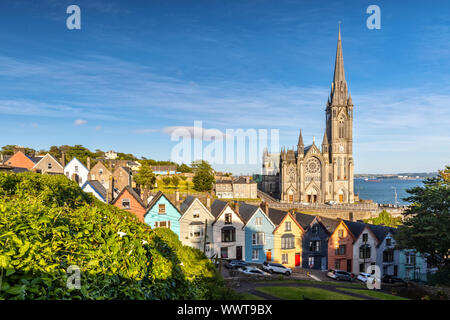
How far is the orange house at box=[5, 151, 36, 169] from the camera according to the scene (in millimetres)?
70250

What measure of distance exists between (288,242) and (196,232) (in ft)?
46.9

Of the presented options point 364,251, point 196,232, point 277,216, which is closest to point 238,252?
point 196,232

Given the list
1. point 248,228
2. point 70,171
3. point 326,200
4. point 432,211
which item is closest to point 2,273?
point 432,211

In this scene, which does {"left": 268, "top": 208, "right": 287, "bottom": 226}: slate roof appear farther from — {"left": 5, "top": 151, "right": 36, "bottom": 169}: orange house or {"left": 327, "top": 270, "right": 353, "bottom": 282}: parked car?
{"left": 5, "top": 151, "right": 36, "bottom": 169}: orange house

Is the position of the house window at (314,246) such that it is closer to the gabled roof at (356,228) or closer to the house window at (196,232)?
the gabled roof at (356,228)

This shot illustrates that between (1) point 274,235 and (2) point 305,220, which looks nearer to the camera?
(1) point 274,235

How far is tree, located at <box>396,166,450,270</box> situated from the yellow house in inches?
636

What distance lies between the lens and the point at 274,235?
44688mm

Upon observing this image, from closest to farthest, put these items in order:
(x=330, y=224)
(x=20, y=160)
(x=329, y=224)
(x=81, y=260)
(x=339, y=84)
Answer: (x=81, y=260) < (x=330, y=224) < (x=329, y=224) < (x=20, y=160) < (x=339, y=84)

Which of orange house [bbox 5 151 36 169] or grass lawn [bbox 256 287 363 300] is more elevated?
orange house [bbox 5 151 36 169]

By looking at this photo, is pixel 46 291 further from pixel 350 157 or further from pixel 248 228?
pixel 350 157

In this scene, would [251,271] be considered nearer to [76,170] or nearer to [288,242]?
[288,242]

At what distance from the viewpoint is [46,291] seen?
142 inches

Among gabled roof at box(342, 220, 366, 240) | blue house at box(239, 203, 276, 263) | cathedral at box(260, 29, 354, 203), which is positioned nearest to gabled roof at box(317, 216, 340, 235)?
gabled roof at box(342, 220, 366, 240)
